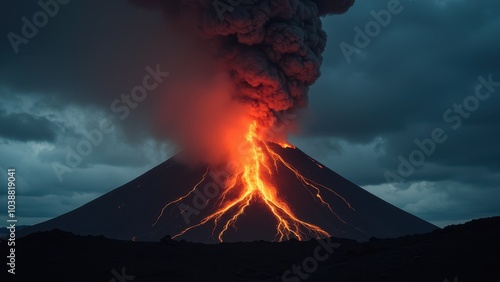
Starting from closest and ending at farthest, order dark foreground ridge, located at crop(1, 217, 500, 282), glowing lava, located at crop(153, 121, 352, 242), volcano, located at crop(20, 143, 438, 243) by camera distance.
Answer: dark foreground ridge, located at crop(1, 217, 500, 282) → glowing lava, located at crop(153, 121, 352, 242) → volcano, located at crop(20, 143, 438, 243)

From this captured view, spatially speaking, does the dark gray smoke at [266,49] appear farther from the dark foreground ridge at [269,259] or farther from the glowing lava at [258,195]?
the dark foreground ridge at [269,259]

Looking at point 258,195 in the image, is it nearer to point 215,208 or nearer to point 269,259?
point 215,208

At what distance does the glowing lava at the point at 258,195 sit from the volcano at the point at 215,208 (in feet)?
0.95

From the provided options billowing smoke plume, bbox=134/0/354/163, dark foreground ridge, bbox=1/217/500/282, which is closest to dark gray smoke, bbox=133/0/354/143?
billowing smoke plume, bbox=134/0/354/163

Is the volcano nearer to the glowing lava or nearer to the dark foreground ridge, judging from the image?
the glowing lava

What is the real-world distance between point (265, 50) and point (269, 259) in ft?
84.3

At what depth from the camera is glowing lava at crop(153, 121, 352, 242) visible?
42.3 m

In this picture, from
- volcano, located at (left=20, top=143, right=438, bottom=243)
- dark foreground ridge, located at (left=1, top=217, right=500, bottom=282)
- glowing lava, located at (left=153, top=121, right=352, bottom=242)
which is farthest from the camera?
volcano, located at (left=20, top=143, right=438, bottom=243)

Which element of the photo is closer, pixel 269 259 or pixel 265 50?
pixel 269 259

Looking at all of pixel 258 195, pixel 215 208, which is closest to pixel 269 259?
pixel 215 208

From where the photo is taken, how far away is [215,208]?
46625 millimetres

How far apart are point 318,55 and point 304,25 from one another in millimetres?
3208

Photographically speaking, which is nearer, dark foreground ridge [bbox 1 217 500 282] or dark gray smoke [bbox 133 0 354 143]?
dark foreground ridge [bbox 1 217 500 282]

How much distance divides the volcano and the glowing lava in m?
0.29
